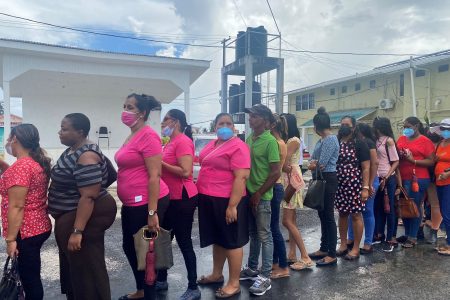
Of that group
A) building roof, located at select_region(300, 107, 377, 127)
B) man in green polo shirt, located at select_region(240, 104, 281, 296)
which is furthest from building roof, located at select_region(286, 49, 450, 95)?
man in green polo shirt, located at select_region(240, 104, 281, 296)

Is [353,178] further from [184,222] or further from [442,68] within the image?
[442,68]

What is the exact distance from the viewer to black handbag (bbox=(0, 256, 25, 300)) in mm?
2672

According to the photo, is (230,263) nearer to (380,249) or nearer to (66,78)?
(380,249)

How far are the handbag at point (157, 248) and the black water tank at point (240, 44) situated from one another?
2172cm

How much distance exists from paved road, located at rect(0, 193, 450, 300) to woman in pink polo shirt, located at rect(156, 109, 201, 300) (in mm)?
446

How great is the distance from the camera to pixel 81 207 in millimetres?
2705

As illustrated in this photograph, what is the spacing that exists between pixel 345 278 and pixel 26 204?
3.20 meters

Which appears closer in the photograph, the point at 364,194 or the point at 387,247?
the point at 364,194

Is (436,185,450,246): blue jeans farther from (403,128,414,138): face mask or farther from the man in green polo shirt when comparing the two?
the man in green polo shirt

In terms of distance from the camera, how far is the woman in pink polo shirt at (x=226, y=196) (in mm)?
3418

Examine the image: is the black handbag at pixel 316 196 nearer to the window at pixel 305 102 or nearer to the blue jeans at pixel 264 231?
the blue jeans at pixel 264 231

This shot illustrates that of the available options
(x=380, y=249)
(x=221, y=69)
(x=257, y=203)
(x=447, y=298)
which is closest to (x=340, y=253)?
(x=380, y=249)

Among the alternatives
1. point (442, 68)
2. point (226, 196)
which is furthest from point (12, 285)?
point (442, 68)

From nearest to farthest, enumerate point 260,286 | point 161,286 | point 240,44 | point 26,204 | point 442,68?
point 26,204, point 260,286, point 161,286, point 442,68, point 240,44
